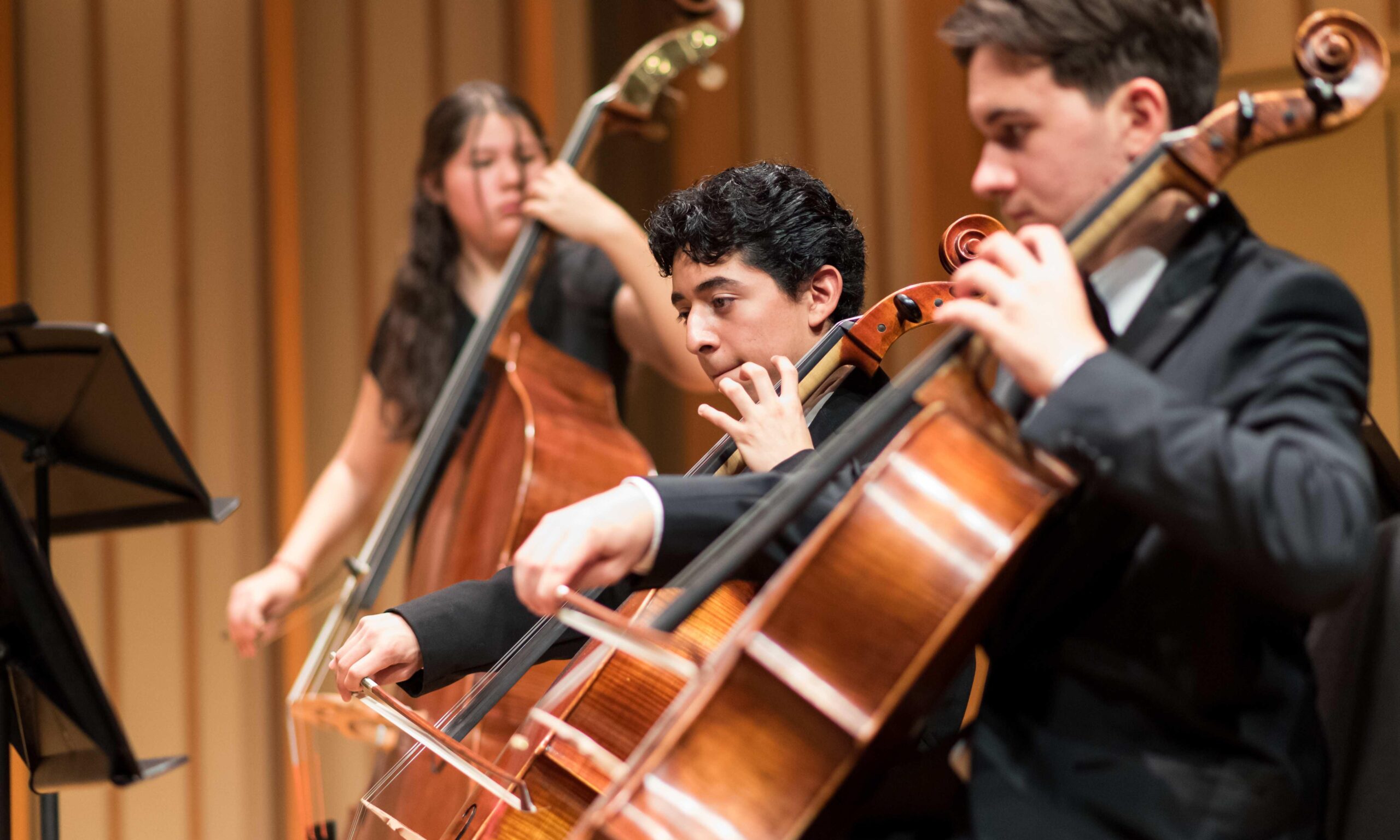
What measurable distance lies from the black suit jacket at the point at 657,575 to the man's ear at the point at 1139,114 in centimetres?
30

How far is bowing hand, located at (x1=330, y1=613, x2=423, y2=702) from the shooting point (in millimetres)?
1017

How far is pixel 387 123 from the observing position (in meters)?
2.93

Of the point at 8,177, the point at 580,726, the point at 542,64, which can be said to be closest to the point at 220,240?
the point at 8,177

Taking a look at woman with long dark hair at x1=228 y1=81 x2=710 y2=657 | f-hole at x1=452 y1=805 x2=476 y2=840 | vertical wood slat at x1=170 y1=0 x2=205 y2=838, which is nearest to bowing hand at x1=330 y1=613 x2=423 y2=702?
f-hole at x1=452 y1=805 x2=476 y2=840

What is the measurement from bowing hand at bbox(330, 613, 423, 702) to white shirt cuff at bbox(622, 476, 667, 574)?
0.27m

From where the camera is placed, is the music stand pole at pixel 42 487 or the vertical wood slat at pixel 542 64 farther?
the vertical wood slat at pixel 542 64

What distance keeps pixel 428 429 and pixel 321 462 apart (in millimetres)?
1100

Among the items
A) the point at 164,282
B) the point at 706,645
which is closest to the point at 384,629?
the point at 706,645

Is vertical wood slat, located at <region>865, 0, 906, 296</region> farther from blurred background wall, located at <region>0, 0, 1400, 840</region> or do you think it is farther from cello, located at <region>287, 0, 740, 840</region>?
blurred background wall, located at <region>0, 0, 1400, 840</region>

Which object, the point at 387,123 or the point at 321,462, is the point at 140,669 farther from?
the point at 387,123

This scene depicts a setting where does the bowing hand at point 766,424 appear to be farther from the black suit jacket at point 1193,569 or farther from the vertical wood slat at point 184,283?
the vertical wood slat at point 184,283

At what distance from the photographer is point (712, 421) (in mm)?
1157

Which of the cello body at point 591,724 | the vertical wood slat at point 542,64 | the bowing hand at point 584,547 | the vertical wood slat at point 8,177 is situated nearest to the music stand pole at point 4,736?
the cello body at point 591,724

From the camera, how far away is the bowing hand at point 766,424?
1.03 metres
